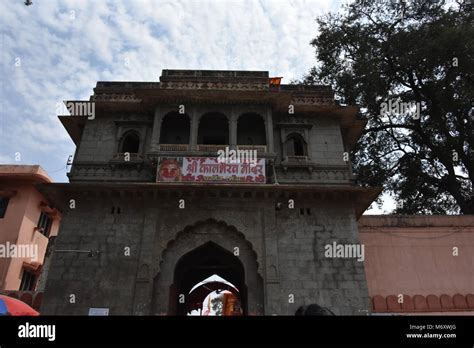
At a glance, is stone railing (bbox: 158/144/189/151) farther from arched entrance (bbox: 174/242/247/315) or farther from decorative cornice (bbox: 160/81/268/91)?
arched entrance (bbox: 174/242/247/315)

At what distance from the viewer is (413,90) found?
24000mm

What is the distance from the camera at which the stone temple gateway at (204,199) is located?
13.2 metres

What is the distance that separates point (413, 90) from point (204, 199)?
16889mm

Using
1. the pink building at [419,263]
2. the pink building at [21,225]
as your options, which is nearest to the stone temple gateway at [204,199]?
the pink building at [419,263]

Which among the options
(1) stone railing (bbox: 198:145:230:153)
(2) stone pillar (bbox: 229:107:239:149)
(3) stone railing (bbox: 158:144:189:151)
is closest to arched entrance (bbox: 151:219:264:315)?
(1) stone railing (bbox: 198:145:230:153)

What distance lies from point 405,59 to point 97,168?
721 inches

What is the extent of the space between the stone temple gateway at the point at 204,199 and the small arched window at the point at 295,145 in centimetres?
7

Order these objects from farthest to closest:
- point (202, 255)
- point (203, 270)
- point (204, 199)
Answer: point (203, 270)
point (202, 255)
point (204, 199)

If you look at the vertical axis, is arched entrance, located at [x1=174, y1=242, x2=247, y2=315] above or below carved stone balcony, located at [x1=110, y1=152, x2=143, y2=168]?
below

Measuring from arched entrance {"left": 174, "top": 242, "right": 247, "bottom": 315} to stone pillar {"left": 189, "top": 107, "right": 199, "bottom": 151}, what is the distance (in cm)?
410

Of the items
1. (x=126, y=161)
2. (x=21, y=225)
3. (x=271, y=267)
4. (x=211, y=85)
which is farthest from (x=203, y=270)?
(x=21, y=225)

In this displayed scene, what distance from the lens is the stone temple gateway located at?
1320cm

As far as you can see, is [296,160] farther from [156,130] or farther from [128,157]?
[128,157]

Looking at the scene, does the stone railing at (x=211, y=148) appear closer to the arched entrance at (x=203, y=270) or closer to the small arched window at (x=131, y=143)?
the small arched window at (x=131, y=143)
